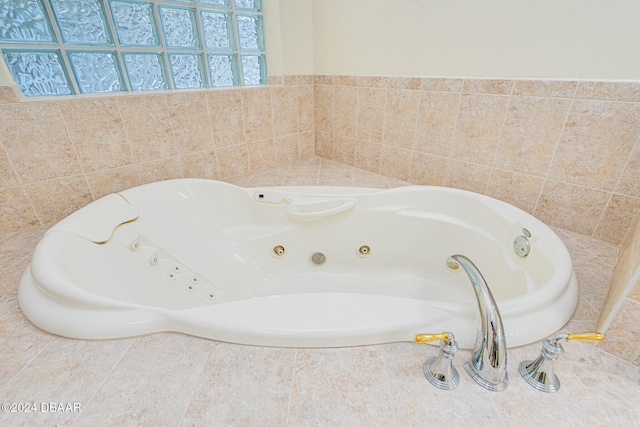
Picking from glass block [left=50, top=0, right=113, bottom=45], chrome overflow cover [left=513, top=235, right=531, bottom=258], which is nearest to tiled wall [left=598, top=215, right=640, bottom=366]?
chrome overflow cover [left=513, top=235, right=531, bottom=258]

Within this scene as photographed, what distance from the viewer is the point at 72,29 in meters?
1.14

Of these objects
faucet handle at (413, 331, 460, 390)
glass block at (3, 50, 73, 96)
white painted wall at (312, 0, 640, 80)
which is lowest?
faucet handle at (413, 331, 460, 390)

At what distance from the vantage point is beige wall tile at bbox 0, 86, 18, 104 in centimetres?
104

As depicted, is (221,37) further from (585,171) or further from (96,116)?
(585,171)

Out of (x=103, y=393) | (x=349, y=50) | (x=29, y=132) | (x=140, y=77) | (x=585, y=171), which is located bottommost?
(x=103, y=393)

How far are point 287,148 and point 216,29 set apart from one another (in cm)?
75

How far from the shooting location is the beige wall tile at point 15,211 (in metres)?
1.14

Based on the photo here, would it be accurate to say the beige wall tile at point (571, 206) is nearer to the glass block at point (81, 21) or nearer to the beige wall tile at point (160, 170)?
the beige wall tile at point (160, 170)

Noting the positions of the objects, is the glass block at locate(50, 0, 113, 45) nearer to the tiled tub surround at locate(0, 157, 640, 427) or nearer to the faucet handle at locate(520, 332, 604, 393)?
the tiled tub surround at locate(0, 157, 640, 427)

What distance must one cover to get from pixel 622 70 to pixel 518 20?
377mm

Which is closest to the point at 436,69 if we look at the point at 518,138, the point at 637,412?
the point at 518,138

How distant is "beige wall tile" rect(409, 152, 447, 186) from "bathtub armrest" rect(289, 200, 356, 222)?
0.44 meters

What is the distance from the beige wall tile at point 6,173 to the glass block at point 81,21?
51cm

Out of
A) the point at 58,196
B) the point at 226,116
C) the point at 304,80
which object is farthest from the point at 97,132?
the point at 304,80
